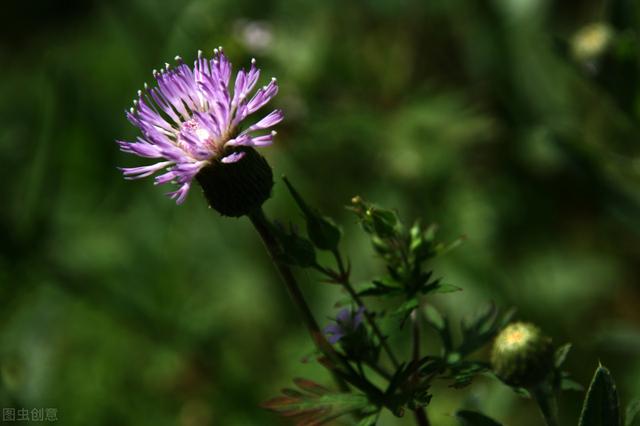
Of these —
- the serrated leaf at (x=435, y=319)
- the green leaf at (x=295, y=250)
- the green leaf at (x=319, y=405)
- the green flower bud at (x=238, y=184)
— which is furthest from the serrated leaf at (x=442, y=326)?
the green flower bud at (x=238, y=184)

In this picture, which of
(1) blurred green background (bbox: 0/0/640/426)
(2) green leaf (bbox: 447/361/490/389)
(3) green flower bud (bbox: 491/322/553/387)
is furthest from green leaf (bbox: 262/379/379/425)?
(1) blurred green background (bbox: 0/0/640/426)

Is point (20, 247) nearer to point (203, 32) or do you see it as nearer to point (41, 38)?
point (203, 32)

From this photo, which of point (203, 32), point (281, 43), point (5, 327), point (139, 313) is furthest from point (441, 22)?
point (5, 327)

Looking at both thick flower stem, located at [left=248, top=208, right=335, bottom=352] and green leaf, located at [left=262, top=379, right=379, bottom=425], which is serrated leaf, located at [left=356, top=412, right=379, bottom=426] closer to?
green leaf, located at [left=262, top=379, right=379, bottom=425]

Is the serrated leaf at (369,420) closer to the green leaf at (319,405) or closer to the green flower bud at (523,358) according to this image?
the green leaf at (319,405)

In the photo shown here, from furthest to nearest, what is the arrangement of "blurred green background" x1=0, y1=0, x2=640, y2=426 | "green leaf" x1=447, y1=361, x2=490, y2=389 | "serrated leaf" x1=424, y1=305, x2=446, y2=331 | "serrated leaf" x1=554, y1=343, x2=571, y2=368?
1. "blurred green background" x1=0, y1=0, x2=640, y2=426
2. "serrated leaf" x1=424, y1=305, x2=446, y2=331
3. "serrated leaf" x1=554, y1=343, x2=571, y2=368
4. "green leaf" x1=447, y1=361, x2=490, y2=389

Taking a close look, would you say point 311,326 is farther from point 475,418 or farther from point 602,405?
point 602,405

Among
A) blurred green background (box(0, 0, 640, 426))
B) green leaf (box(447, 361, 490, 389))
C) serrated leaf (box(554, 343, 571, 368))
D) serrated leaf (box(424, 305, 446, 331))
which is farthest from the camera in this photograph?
blurred green background (box(0, 0, 640, 426))
